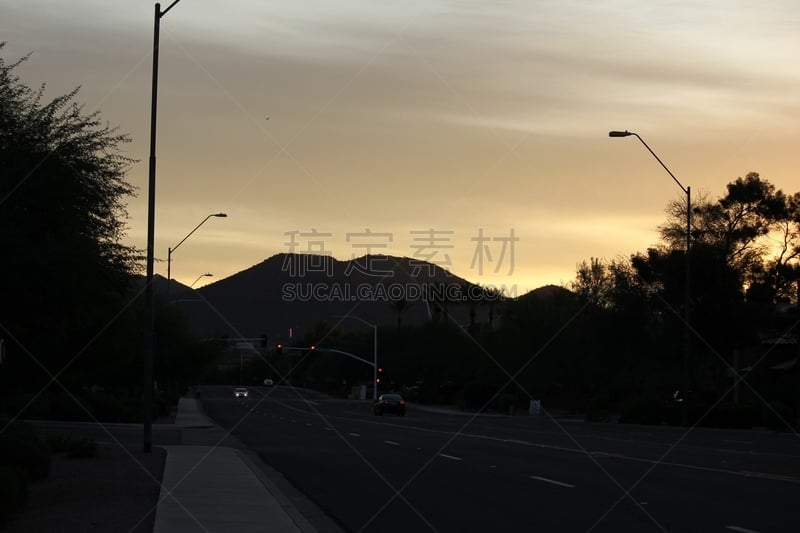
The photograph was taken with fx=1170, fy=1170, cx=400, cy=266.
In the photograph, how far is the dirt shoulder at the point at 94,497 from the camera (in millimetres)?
14844

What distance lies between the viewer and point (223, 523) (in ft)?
48.9

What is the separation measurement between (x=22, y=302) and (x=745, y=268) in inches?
2253

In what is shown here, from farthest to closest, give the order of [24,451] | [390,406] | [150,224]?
1. [390,406]
2. [150,224]
3. [24,451]

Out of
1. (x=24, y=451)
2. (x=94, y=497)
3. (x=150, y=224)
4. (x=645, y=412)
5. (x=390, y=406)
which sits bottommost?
(x=94, y=497)

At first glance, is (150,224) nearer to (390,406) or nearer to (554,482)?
(554,482)

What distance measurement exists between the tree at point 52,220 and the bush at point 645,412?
36311mm

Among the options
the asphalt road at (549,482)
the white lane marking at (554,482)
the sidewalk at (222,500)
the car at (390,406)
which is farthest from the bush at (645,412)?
the white lane marking at (554,482)

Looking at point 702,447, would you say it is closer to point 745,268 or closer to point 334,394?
point 745,268

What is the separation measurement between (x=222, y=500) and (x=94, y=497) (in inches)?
82.0

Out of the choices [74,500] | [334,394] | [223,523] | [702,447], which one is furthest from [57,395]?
[334,394]

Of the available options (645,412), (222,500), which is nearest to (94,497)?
(222,500)

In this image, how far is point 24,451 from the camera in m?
19.2

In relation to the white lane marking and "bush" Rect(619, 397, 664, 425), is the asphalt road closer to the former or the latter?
the white lane marking

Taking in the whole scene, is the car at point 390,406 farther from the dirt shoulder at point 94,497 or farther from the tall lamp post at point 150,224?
the dirt shoulder at point 94,497
